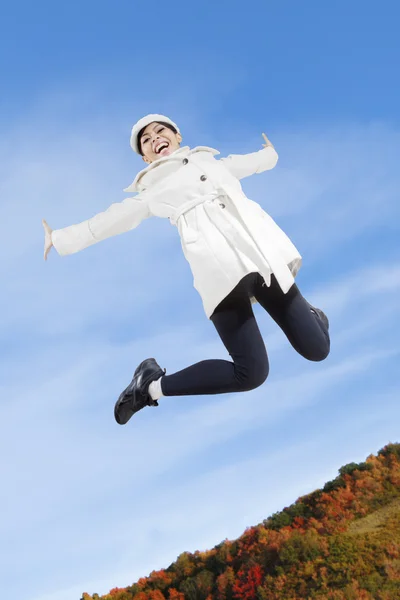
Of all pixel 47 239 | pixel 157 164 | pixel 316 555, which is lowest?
pixel 316 555

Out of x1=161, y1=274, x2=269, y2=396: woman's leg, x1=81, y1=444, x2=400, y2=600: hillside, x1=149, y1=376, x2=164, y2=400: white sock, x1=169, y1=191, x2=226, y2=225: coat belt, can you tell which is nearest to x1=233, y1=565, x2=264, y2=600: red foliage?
x1=81, y1=444, x2=400, y2=600: hillside

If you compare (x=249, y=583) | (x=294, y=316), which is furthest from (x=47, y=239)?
(x=249, y=583)

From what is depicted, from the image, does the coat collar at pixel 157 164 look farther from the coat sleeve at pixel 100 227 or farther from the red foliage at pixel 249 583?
the red foliage at pixel 249 583

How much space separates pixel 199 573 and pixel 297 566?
2.27 m

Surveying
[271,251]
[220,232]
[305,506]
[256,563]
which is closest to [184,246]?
[220,232]

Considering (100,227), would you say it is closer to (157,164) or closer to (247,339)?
(157,164)

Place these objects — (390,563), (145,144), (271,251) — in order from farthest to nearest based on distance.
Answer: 1. (390,563)
2. (145,144)
3. (271,251)

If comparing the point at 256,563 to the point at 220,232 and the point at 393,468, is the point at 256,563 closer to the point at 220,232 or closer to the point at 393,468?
the point at 393,468

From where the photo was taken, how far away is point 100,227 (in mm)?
4609

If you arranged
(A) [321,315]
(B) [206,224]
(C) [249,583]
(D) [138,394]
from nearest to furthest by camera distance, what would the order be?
1. (B) [206,224]
2. (D) [138,394]
3. (A) [321,315]
4. (C) [249,583]

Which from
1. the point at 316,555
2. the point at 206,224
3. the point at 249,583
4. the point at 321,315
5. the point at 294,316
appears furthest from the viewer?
the point at 249,583

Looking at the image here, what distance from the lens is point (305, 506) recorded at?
14.7m

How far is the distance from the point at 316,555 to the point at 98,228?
987 centimetres

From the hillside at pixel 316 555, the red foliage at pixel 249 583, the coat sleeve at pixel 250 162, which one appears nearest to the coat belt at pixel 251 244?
the coat sleeve at pixel 250 162
